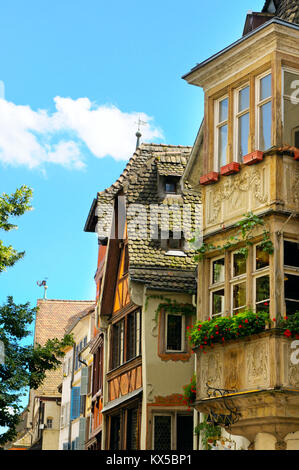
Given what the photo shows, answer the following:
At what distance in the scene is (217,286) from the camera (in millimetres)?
18438

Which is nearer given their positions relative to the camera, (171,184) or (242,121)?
(242,121)

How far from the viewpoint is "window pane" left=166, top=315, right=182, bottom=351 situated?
80.3 ft

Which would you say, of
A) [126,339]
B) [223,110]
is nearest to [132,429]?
[126,339]

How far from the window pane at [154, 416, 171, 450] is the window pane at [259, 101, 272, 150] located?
29.2 ft

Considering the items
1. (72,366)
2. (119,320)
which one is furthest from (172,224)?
(72,366)

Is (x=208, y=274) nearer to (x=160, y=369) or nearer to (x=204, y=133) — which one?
(x=204, y=133)

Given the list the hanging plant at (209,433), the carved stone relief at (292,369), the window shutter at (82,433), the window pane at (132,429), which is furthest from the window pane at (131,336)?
the window shutter at (82,433)

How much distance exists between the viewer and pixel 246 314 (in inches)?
657

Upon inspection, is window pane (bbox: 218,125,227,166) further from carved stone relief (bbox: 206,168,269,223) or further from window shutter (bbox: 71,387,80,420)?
window shutter (bbox: 71,387,80,420)

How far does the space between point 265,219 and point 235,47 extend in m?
3.81

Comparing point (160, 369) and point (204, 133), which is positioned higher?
point (204, 133)

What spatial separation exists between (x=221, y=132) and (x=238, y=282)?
137 inches

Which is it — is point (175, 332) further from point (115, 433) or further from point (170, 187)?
point (170, 187)

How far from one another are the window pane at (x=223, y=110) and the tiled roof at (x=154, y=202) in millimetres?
5827
